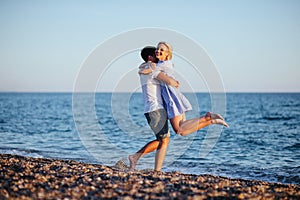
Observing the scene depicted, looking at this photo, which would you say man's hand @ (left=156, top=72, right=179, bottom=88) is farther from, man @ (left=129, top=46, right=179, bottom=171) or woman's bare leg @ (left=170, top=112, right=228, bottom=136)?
woman's bare leg @ (left=170, top=112, right=228, bottom=136)

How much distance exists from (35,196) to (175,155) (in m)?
8.29

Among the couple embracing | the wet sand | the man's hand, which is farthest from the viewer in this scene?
the couple embracing

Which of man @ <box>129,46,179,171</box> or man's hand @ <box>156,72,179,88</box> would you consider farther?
man @ <box>129,46,179,171</box>

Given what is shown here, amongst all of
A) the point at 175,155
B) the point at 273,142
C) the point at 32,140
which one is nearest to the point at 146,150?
the point at 175,155

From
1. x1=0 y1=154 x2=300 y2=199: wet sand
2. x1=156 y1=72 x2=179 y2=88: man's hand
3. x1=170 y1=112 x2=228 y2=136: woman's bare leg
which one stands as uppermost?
x1=156 y1=72 x2=179 y2=88: man's hand

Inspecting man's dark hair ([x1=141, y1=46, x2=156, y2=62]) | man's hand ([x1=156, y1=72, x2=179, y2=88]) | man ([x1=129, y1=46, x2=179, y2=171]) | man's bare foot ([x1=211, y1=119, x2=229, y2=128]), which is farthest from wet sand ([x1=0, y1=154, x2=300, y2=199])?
man's dark hair ([x1=141, y1=46, x2=156, y2=62])

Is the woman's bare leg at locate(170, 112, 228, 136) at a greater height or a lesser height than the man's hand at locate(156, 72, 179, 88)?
lesser

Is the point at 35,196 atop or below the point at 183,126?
below

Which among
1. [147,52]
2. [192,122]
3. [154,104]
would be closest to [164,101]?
[154,104]

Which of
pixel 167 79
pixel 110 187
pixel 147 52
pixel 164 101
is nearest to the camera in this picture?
pixel 110 187

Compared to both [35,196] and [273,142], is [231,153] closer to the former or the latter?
[273,142]

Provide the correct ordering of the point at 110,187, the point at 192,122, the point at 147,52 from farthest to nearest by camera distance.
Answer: the point at 147,52, the point at 192,122, the point at 110,187

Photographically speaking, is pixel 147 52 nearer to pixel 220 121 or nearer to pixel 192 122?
pixel 192 122

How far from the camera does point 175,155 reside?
12.9 metres
